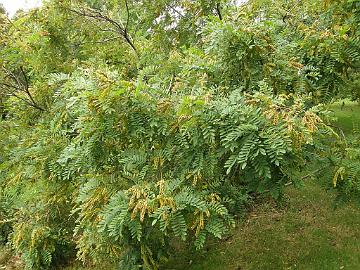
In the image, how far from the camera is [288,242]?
721 centimetres

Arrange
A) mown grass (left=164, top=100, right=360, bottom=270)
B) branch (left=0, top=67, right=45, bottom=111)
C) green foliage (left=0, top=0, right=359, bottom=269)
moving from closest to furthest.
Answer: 1. green foliage (left=0, top=0, right=359, bottom=269)
2. branch (left=0, top=67, right=45, bottom=111)
3. mown grass (left=164, top=100, right=360, bottom=270)

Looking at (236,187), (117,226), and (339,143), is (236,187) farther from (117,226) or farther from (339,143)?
(117,226)

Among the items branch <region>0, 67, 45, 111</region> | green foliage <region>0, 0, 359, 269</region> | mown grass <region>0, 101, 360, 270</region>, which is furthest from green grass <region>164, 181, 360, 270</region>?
branch <region>0, 67, 45, 111</region>

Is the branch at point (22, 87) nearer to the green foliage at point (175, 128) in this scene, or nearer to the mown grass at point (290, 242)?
the green foliage at point (175, 128)

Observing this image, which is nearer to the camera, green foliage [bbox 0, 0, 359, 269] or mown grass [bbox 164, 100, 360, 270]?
green foliage [bbox 0, 0, 359, 269]

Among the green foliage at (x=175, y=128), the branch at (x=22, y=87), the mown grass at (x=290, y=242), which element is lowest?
the mown grass at (x=290, y=242)

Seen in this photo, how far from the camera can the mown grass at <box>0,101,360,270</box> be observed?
21.5ft

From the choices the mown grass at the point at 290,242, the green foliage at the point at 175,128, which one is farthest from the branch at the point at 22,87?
the mown grass at the point at 290,242

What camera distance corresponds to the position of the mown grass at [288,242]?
6.54 m

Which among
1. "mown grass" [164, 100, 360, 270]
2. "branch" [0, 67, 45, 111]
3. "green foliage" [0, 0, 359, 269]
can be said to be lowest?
"mown grass" [164, 100, 360, 270]

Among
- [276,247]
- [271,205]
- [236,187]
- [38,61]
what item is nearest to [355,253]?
[276,247]

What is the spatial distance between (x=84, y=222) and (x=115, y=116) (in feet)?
4.59

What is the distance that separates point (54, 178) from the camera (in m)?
5.95

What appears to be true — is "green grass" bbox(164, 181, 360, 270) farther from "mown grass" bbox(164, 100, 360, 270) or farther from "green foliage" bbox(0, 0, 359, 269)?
"green foliage" bbox(0, 0, 359, 269)
